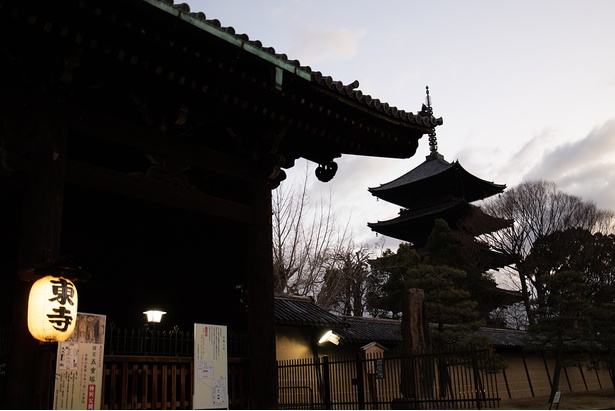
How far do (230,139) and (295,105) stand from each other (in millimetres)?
1198

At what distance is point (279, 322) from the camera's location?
15523 mm

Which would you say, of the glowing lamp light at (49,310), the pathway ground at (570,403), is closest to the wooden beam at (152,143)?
the glowing lamp light at (49,310)

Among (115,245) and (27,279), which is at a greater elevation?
(115,245)

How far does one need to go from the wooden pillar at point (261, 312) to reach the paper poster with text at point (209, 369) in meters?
0.38

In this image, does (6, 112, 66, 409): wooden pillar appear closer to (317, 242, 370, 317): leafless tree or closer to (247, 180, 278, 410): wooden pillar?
(247, 180, 278, 410): wooden pillar

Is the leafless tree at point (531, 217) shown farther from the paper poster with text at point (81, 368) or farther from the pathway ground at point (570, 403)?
the paper poster with text at point (81, 368)

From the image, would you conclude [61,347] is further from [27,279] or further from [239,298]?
[239,298]

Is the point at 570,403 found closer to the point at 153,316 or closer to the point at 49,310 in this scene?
the point at 153,316

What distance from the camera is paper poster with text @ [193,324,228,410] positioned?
7.06 m

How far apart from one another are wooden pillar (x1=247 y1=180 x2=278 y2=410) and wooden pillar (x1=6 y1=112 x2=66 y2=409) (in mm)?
2630

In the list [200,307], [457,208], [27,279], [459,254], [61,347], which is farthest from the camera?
[457,208]

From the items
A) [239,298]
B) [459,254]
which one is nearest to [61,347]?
[239,298]

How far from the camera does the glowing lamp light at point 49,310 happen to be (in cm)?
541

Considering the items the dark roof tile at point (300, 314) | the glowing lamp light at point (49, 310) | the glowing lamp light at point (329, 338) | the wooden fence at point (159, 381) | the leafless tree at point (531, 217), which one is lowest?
the wooden fence at point (159, 381)
